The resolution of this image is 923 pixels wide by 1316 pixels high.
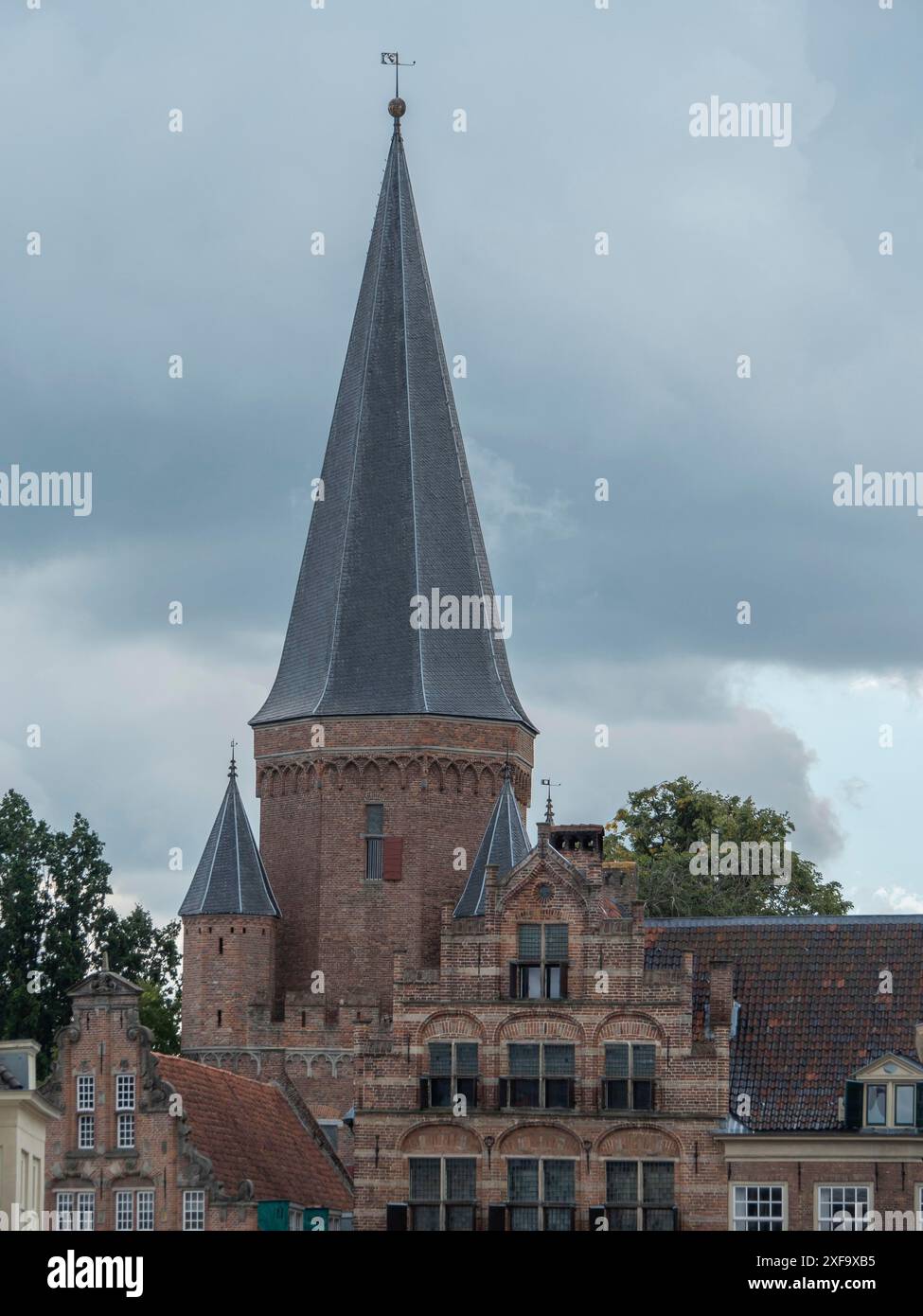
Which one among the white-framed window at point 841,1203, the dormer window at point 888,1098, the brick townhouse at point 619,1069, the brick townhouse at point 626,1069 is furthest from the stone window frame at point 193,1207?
the dormer window at point 888,1098

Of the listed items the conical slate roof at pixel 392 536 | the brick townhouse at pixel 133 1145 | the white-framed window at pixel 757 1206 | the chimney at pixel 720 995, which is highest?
the conical slate roof at pixel 392 536

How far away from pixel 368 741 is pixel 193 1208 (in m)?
21.5

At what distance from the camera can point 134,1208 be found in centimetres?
6606

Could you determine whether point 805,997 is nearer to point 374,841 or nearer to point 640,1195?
point 640,1195

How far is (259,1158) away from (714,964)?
51.9 feet

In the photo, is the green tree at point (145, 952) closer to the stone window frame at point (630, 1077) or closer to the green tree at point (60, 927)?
the green tree at point (60, 927)

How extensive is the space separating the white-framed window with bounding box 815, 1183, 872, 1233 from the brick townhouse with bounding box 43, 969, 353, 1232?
1320cm

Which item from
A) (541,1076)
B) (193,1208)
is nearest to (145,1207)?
(193,1208)

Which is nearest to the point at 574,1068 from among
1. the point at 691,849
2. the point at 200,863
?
the point at 200,863

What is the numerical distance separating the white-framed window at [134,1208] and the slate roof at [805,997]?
13299mm

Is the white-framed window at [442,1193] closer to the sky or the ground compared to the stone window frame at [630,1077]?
closer to the ground

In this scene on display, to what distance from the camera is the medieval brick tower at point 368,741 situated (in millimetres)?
81562

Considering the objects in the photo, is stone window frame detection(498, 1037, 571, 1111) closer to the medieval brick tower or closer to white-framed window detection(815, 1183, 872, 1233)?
white-framed window detection(815, 1183, 872, 1233)

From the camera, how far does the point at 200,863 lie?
82812mm
